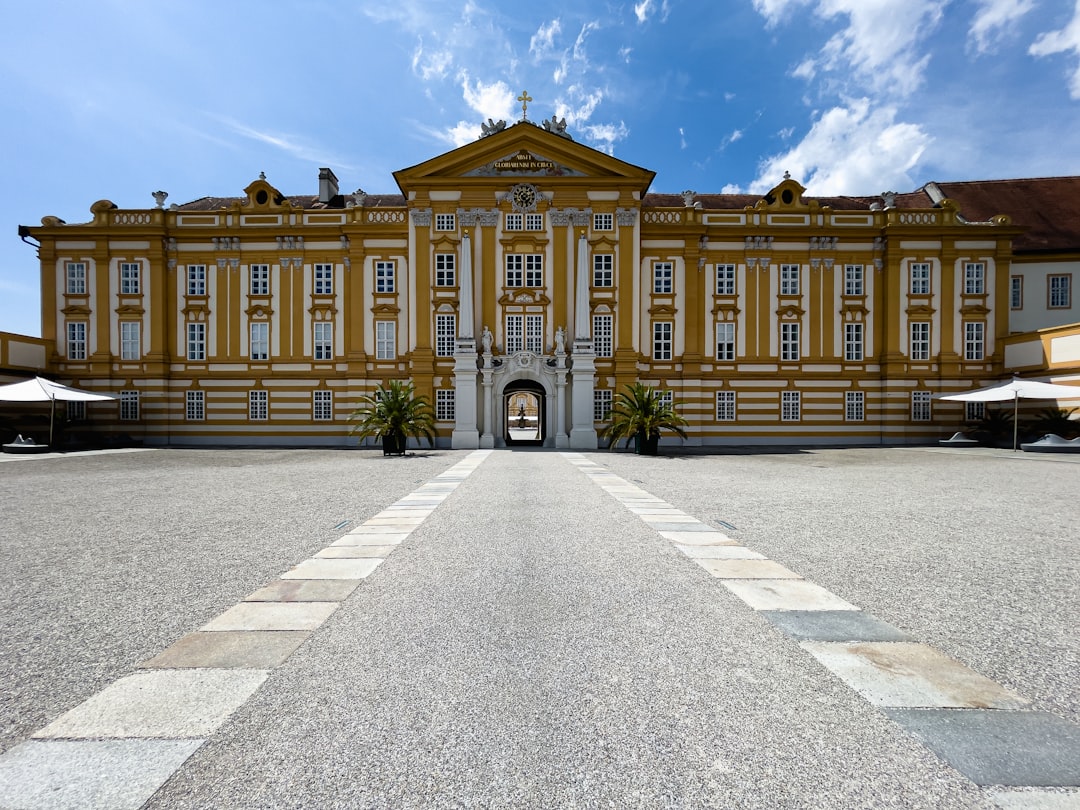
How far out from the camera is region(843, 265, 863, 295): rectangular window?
31391mm

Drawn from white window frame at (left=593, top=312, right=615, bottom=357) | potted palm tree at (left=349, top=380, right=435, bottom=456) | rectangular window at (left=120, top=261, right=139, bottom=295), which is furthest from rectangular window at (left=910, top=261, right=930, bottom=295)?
rectangular window at (left=120, top=261, right=139, bottom=295)

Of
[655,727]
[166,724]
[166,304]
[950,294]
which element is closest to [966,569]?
[655,727]

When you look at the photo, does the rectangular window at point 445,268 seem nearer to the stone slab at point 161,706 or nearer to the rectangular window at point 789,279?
the rectangular window at point 789,279

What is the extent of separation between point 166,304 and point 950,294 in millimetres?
44404

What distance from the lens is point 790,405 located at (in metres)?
31.2

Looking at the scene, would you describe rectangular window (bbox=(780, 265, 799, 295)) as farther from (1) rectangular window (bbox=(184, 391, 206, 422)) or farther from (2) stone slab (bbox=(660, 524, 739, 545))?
(1) rectangular window (bbox=(184, 391, 206, 422))

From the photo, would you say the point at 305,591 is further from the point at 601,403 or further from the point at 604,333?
the point at 604,333

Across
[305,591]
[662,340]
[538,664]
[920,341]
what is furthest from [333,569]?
[920,341]

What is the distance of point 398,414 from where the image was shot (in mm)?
22594

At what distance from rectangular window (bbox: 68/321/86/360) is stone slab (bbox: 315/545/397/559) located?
34.3 m

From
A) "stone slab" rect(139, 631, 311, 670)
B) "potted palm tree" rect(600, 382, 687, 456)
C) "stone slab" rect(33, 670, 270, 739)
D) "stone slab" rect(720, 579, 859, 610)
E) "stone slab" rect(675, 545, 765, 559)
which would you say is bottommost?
"stone slab" rect(675, 545, 765, 559)

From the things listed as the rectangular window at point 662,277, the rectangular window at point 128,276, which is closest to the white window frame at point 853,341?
the rectangular window at point 662,277

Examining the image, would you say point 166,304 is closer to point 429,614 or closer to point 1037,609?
point 429,614

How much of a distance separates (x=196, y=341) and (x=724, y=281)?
30348 mm
